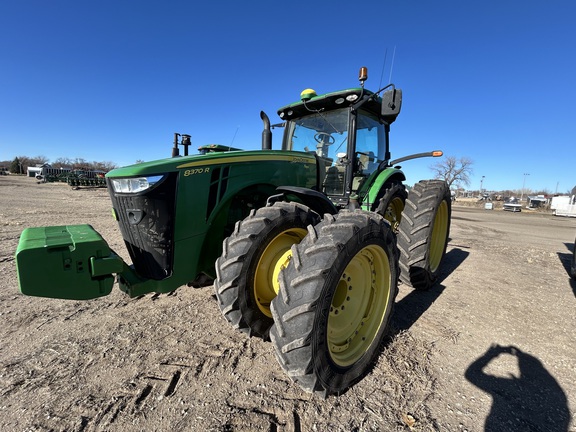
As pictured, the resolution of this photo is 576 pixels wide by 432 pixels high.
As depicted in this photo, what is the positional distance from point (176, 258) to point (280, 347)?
1067 millimetres

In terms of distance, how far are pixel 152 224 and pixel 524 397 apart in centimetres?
287

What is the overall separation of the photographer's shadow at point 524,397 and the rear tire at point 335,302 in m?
0.77

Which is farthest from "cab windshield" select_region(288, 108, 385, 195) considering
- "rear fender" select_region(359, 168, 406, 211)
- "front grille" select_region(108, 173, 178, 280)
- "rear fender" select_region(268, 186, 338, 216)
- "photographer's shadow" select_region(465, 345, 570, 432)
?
"photographer's shadow" select_region(465, 345, 570, 432)

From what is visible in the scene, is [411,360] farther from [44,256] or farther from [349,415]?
[44,256]

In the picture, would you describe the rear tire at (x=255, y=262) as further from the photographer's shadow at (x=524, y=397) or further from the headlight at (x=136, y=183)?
the photographer's shadow at (x=524, y=397)

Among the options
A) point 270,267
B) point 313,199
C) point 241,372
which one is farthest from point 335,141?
point 241,372

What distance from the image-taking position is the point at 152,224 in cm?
220

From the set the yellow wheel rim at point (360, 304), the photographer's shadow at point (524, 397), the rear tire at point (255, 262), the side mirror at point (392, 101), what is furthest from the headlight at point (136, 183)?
the photographer's shadow at point (524, 397)

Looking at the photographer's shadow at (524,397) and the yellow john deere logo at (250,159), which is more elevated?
the yellow john deere logo at (250,159)

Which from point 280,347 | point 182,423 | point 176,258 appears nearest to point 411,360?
point 280,347

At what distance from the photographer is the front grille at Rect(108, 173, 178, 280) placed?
217cm

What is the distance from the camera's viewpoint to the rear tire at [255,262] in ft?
7.08

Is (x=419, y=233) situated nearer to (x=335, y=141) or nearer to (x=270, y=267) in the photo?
(x=335, y=141)

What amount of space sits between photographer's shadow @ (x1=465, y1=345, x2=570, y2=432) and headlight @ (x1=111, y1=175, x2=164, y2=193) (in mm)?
2655
